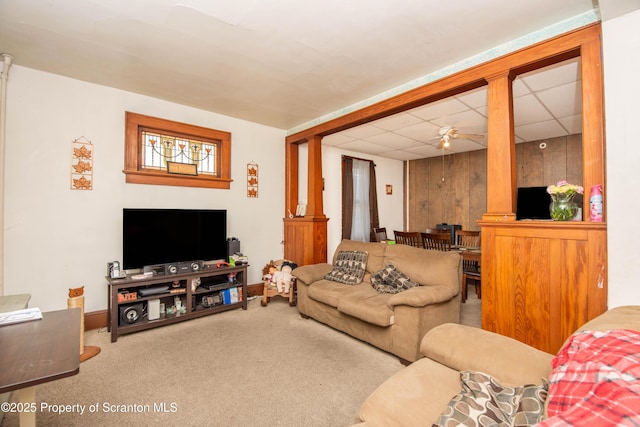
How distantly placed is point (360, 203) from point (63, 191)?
15.0ft

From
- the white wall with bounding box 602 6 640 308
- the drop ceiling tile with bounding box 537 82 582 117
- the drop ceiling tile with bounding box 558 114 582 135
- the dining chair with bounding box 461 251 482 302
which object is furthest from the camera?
the drop ceiling tile with bounding box 558 114 582 135

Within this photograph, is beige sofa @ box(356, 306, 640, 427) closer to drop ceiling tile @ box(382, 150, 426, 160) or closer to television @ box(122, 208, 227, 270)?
television @ box(122, 208, 227, 270)

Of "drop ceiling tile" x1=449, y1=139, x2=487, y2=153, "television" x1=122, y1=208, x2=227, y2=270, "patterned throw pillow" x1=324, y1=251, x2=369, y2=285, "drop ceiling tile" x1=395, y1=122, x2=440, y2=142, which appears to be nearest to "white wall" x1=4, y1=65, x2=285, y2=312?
"television" x1=122, y1=208, x2=227, y2=270

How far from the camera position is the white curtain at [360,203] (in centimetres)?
581

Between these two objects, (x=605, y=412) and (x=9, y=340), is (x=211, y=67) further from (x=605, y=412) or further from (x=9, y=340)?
(x=605, y=412)

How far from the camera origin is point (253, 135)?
4395 millimetres

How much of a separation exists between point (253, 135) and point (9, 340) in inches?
141

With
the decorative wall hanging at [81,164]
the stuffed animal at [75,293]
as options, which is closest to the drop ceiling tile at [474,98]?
the decorative wall hanging at [81,164]

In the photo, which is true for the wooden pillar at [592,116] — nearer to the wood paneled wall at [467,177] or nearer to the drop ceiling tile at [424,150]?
the drop ceiling tile at [424,150]

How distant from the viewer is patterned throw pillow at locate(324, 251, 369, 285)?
328 centimetres

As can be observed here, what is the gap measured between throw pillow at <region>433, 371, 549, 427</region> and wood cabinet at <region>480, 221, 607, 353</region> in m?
1.22

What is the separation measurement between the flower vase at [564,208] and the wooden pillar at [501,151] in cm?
28

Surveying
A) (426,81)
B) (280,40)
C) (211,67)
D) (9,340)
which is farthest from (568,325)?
Result: (211,67)

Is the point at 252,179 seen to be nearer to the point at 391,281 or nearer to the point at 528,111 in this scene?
the point at 391,281
